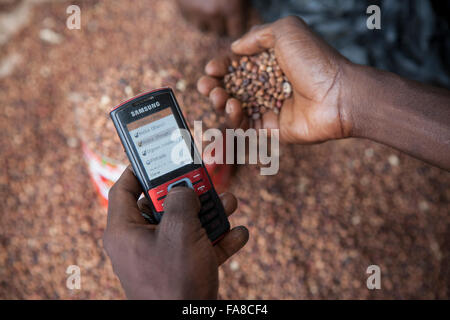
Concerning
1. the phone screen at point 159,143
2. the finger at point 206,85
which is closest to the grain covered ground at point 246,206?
the finger at point 206,85

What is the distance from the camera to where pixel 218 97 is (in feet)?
3.92

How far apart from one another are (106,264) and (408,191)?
4.28ft

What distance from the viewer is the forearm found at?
3.29 feet

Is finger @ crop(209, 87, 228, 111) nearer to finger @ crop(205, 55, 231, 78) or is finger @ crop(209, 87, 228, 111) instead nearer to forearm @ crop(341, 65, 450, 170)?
finger @ crop(205, 55, 231, 78)

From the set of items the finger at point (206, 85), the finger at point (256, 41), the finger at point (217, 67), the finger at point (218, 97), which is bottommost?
the finger at point (218, 97)

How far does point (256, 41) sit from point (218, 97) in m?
0.28

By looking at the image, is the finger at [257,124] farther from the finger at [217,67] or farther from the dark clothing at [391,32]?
the dark clothing at [391,32]

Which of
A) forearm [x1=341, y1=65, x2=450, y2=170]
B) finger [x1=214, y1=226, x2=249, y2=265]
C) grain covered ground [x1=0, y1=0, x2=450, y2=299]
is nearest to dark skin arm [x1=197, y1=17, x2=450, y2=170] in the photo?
forearm [x1=341, y1=65, x2=450, y2=170]

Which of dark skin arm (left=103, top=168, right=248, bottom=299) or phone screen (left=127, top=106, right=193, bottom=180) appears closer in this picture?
dark skin arm (left=103, top=168, right=248, bottom=299)

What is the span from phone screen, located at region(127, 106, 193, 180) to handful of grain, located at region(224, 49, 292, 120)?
407 mm

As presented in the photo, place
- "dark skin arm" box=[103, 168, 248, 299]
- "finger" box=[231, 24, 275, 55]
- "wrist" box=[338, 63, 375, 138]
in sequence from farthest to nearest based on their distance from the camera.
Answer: "finger" box=[231, 24, 275, 55] → "wrist" box=[338, 63, 375, 138] → "dark skin arm" box=[103, 168, 248, 299]

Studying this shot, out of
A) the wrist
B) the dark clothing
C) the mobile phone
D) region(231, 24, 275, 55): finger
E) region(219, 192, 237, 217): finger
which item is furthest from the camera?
the dark clothing

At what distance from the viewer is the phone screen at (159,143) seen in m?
0.89
